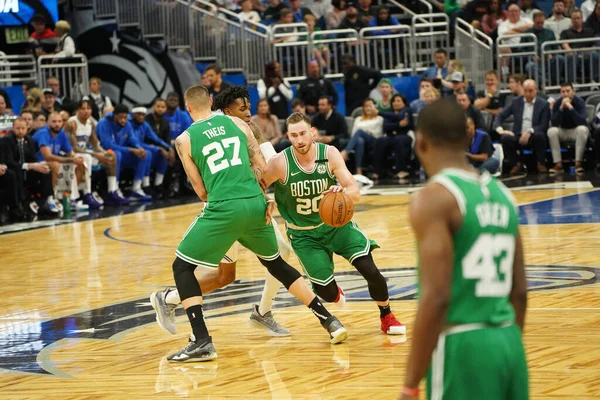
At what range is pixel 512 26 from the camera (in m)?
20.0

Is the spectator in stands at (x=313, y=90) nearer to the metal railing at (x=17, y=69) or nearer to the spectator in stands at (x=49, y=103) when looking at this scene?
the spectator in stands at (x=49, y=103)

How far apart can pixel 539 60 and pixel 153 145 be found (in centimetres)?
693

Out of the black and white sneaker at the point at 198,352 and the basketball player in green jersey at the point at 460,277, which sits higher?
the basketball player in green jersey at the point at 460,277

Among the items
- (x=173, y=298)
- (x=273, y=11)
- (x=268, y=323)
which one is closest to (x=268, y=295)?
(x=268, y=323)

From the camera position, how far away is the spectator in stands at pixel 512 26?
1975 centimetres

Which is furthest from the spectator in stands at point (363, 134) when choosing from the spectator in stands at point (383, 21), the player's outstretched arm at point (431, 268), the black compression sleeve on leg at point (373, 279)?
the player's outstretched arm at point (431, 268)

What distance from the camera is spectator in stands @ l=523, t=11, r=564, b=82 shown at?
19281 millimetres

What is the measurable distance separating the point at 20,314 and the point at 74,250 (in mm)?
3890

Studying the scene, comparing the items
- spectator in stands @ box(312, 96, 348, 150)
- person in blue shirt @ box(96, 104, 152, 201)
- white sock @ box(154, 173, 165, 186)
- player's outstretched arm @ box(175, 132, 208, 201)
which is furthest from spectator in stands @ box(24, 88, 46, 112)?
player's outstretched arm @ box(175, 132, 208, 201)

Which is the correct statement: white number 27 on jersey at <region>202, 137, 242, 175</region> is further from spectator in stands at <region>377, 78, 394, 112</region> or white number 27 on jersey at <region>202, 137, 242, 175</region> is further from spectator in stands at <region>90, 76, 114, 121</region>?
spectator in stands at <region>90, 76, 114, 121</region>

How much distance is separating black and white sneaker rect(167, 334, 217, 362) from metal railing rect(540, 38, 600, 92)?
13.6m

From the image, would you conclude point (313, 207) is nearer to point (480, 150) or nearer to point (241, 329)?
point (241, 329)

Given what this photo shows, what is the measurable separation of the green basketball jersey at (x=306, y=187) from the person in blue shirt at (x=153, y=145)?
1138 centimetres

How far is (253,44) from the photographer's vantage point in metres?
21.1
